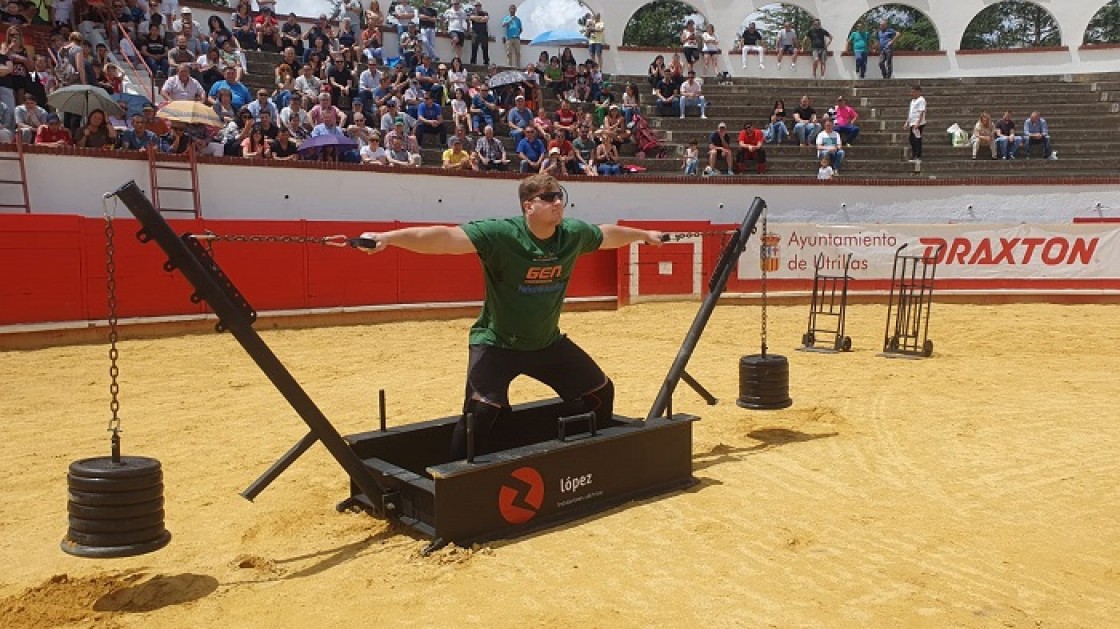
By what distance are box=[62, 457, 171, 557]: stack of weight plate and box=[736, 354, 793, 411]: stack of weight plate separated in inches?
187

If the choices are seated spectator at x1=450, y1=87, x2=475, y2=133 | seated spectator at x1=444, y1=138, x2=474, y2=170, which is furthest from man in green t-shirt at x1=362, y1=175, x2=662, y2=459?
seated spectator at x1=450, y1=87, x2=475, y2=133

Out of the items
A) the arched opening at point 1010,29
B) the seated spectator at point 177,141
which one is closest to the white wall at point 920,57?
the seated spectator at point 177,141

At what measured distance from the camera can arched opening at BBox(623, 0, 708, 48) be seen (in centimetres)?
5734

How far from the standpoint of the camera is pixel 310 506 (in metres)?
5.72

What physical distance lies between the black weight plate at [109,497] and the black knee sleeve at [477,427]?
71.5 inches

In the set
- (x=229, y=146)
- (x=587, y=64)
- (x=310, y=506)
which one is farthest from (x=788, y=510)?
(x=587, y=64)

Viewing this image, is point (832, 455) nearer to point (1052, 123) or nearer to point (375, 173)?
point (375, 173)

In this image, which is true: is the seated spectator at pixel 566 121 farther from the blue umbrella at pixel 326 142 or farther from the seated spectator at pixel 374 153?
the blue umbrella at pixel 326 142

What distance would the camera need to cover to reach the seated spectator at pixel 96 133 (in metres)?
13.9

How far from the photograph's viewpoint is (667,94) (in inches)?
1012

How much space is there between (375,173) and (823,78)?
60.8 ft

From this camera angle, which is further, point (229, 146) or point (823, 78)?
point (823, 78)

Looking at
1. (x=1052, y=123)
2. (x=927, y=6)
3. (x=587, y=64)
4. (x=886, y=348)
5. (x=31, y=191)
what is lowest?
(x=886, y=348)

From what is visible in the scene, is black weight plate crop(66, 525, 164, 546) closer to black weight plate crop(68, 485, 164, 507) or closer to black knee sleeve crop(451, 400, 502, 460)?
black weight plate crop(68, 485, 164, 507)
